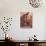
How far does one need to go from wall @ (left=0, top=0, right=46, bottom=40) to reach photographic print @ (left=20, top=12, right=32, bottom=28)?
0.08 m

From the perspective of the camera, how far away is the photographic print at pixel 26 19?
12.1 ft

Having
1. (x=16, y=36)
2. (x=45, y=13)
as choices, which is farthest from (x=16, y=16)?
(x=45, y=13)

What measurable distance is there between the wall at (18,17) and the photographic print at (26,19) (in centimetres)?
8

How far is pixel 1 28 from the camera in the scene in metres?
3.64

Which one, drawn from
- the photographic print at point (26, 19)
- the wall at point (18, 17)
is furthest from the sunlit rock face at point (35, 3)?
the photographic print at point (26, 19)

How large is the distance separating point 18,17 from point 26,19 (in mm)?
223

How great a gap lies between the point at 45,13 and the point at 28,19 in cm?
49

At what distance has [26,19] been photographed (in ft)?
12.2

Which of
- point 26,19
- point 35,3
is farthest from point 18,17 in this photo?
point 35,3

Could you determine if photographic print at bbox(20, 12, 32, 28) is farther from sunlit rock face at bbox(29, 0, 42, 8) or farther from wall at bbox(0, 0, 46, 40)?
sunlit rock face at bbox(29, 0, 42, 8)

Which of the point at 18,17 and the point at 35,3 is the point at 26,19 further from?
the point at 35,3

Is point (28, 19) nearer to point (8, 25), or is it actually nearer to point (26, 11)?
point (26, 11)

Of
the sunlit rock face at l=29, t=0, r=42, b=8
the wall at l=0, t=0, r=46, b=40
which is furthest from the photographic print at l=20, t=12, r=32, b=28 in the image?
the sunlit rock face at l=29, t=0, r=42, b=8

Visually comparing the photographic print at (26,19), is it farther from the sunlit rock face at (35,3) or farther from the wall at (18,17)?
the sunlit rock face at (35,3)
